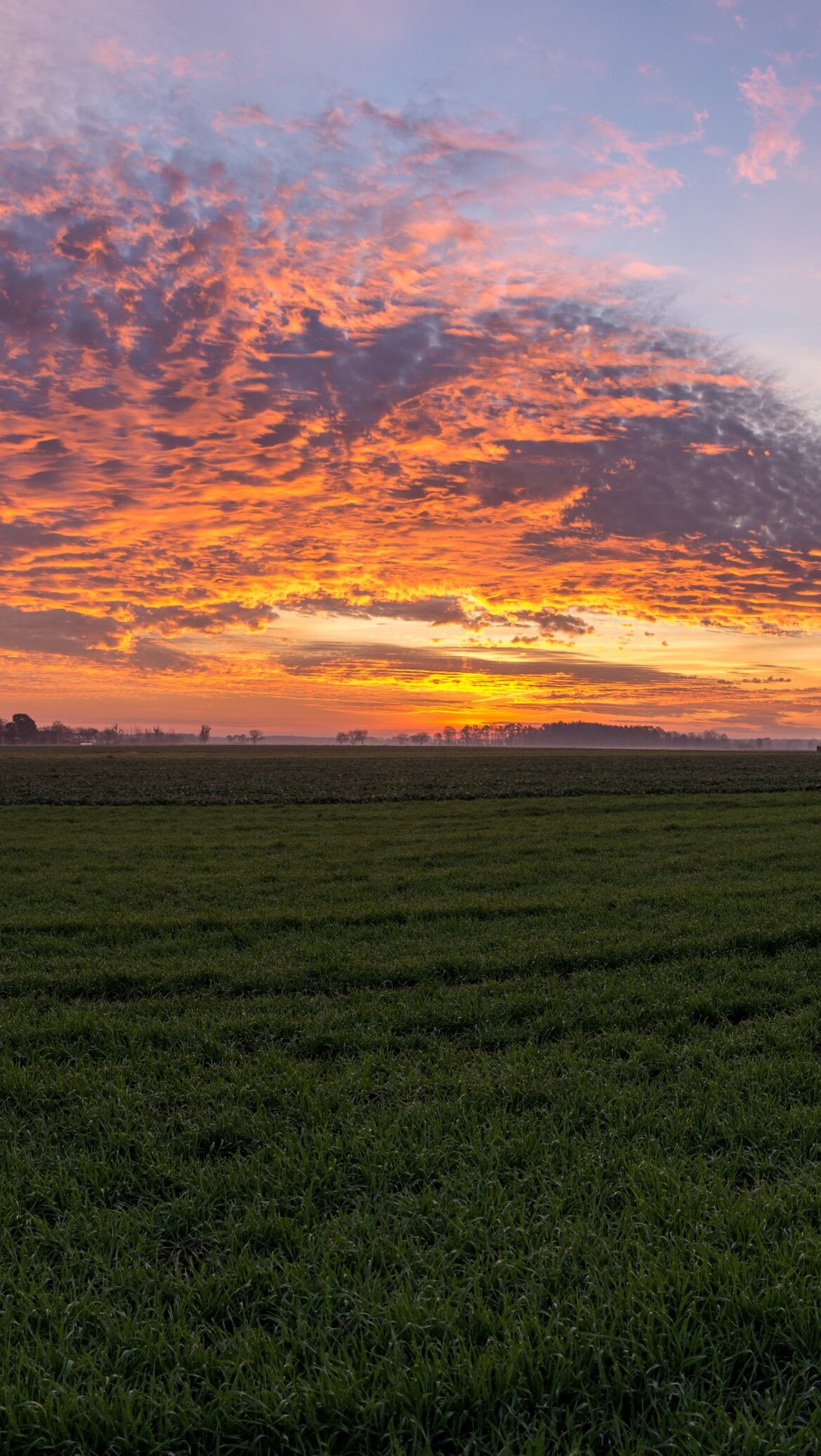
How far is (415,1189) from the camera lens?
533 centimetres

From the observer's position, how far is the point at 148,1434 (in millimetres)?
3467

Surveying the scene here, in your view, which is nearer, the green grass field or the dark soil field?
the green grass field

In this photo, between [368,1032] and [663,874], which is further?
[663,874]

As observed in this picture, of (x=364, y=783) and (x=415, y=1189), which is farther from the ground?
(x=415, y=1189)

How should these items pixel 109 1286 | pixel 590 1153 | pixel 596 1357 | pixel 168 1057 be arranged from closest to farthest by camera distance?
pixel 596 1357, pixel 109 1286, pixel 590 1153, pixel 168 1057

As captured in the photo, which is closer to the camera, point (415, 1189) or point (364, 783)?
point (415, 1189)

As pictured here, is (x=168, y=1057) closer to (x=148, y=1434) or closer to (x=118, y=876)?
(x=148, y=1434)

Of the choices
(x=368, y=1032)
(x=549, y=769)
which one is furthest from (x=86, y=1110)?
(x=549, y=769)

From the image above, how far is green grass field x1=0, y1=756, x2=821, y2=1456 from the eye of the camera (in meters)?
3.57

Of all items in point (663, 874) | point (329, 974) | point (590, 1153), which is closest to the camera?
point (590, 1153)

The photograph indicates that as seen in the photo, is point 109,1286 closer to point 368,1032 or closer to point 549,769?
point 368,1032

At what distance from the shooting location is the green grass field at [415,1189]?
3.57m

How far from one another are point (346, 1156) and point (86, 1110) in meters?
2.52

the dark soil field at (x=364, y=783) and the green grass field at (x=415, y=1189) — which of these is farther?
the dark soil field at (x=364, y=783)
